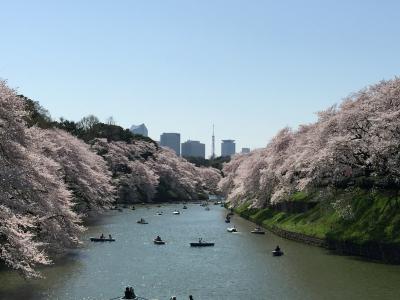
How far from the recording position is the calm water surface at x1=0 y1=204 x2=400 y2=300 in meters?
29.0

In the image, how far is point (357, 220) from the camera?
43531mm

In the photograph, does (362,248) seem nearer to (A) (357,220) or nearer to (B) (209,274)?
(A) (357,220)

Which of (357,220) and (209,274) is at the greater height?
(357,220)

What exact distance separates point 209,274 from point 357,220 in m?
15.4

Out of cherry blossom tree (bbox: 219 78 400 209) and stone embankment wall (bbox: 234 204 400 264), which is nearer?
stone embankment wall (bbox: 234 204 400 264)

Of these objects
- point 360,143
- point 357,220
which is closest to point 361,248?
point 357,220

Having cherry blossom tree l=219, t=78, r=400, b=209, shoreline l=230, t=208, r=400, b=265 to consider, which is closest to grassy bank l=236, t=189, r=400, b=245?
shoreline l=230, t=208, r=400, b=265

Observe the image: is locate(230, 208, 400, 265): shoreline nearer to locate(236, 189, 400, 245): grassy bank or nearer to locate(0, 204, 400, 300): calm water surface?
locate(236, 189, 400, 245): grassy bank

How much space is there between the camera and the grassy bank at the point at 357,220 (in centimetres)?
3966

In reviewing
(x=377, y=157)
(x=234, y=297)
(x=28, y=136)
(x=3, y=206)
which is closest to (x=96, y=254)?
(x=28, y=136)

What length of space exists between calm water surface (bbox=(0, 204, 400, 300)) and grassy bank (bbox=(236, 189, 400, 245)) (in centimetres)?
221

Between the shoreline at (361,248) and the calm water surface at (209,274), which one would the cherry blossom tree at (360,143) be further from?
the calm water surface at (209,274)

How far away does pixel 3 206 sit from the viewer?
76.4 feet

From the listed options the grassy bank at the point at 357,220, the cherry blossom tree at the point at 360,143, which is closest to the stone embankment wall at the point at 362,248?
the grassy bank at the point at 357,220
